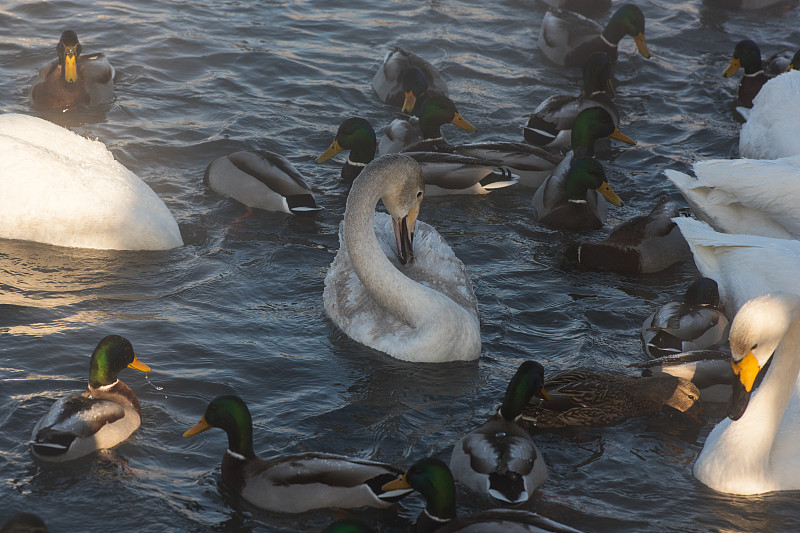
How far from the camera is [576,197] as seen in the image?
1009cm

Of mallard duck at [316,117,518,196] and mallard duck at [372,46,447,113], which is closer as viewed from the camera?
mallard duck at [316,117,518,196]

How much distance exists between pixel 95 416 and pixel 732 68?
34.2 feet

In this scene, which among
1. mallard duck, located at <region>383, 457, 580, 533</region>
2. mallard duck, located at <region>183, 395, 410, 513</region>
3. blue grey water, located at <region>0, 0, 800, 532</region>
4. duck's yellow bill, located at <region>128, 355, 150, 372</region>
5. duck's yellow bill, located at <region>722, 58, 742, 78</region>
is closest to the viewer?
mallard duck, located at <region>383, 457, 580, 533</region>

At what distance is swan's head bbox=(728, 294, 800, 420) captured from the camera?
570cm

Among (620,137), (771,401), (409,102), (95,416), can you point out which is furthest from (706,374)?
(409,102)

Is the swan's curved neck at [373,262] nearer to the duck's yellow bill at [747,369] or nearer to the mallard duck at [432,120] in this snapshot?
the duck's yellow bill at [747,369]

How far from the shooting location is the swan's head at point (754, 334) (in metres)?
5.70

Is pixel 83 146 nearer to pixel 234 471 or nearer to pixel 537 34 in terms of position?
pixel 234 471

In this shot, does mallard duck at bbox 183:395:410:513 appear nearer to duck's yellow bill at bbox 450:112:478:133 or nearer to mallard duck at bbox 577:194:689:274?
mallard duck at bbox 577:194:689:274

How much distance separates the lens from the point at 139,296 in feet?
26.9

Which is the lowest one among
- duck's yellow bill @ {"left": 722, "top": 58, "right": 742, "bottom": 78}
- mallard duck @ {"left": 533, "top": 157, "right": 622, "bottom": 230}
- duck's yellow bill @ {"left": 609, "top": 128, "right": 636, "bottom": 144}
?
mallard duck @ {"left": 533, "top": 157, "right": 622, "bottom": 230}

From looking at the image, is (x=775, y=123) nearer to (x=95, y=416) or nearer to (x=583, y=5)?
(x=583, y=5)

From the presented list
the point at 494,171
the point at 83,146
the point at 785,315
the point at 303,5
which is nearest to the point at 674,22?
the point at 303,5

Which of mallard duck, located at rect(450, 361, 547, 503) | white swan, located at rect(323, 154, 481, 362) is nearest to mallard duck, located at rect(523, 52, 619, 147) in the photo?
white swan, located at rect(323, 154, 481, 362)
